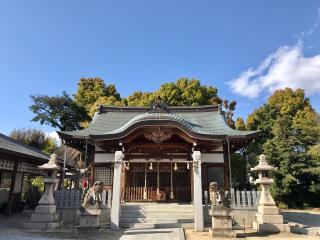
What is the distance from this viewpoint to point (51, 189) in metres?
10.8

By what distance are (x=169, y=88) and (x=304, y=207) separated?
23.7m

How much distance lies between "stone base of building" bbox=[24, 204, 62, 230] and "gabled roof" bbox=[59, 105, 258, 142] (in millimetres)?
3933

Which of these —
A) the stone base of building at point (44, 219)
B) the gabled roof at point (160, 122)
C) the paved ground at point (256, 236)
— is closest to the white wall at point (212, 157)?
the gabled roof at point (160, 122)

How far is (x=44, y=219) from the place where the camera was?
396 inches

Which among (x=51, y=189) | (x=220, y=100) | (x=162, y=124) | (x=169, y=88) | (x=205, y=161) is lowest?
(x=51, y=189)

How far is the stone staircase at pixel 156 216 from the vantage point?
10.5 metres

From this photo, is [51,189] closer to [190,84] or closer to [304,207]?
[304,207]

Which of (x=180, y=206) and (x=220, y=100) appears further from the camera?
(x=220, y=100)

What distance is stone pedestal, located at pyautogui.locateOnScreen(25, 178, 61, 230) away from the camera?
984 cm

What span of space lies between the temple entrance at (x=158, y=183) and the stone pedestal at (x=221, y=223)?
17.1 ft

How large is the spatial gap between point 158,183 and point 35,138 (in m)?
26.1

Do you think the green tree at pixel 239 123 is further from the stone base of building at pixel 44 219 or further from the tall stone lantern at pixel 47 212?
the stone base of building at pixel 44 219

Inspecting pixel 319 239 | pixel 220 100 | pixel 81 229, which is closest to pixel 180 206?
pixel 81 229

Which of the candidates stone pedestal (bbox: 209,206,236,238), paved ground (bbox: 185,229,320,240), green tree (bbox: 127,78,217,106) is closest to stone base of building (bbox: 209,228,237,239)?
stone pedestal (bbox: 209,206,236,238)
